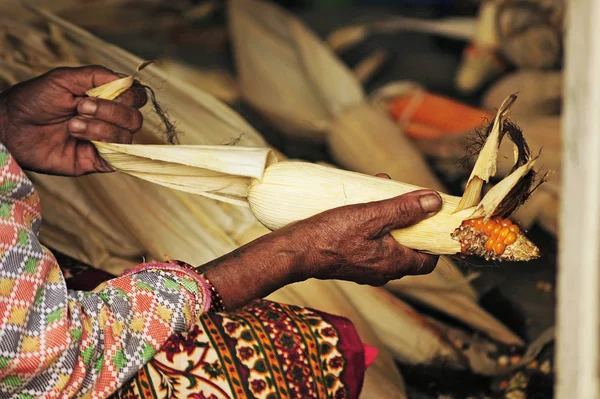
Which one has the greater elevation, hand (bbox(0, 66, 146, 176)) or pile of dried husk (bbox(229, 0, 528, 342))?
hand (bbox(0, 66, 146, 176))

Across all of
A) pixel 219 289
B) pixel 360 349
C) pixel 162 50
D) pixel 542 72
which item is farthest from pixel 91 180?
pixel 542 72

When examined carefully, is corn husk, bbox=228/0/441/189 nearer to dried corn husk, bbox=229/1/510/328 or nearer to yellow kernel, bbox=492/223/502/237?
dried corn husk, bbox=229/1/510/328

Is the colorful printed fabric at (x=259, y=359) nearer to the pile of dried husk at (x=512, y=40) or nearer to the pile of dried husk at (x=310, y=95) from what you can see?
the pile of dried husk at (x=310, y=95)

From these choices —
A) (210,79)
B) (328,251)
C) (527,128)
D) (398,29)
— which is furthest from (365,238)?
(398,29)

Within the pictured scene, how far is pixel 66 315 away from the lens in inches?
46.5

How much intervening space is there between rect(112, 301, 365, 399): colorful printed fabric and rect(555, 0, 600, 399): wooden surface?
1.78 ft

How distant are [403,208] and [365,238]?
9cm

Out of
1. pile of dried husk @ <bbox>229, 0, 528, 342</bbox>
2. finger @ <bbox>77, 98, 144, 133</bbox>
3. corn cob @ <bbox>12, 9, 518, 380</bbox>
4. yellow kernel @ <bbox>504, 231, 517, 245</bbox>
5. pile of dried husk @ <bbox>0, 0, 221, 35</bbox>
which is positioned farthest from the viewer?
pile of dried husk @ <bbox>0, 0, 221, 35</bbox>

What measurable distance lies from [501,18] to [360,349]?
7.57 ft

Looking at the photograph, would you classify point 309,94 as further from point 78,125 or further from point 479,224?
point 479,224

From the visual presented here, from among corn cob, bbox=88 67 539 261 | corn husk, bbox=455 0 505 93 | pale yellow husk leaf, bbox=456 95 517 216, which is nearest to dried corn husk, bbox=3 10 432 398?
corn cob, bbox=88 67 539 261

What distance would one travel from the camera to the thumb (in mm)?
1268

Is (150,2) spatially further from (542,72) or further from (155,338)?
(155,338)

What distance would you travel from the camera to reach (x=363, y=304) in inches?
76.5
